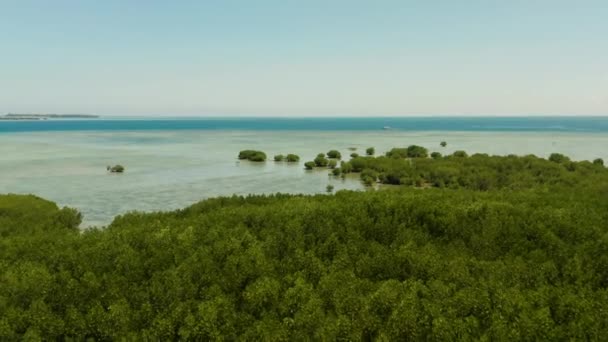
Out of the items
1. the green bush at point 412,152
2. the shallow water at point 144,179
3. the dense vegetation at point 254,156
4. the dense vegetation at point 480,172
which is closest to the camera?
the shallow water at point 144,179

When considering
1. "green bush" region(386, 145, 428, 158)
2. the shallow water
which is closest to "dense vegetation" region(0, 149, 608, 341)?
the shallow water

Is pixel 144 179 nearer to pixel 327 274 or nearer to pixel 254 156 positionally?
pixel 254 156

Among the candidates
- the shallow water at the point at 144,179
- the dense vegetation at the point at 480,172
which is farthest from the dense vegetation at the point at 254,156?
the dense vegetation at the point at 480,172

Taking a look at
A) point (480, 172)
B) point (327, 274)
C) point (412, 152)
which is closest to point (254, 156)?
point (412, 152)

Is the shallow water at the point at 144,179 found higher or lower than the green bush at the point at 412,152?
lower

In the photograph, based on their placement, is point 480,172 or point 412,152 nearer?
point 480,172

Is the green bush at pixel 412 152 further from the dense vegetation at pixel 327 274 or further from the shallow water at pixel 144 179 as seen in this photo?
the dense vegetation at pixel 327 274

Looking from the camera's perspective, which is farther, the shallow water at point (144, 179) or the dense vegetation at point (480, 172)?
the dense vegetation at point (480, 172)

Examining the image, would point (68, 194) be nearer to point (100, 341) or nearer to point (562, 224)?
Answer: point (100, 341)

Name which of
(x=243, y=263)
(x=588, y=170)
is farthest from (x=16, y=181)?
(x=588, y=170)

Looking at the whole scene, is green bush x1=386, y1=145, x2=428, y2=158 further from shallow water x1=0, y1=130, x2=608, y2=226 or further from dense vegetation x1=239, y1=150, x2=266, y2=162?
dense vegetation x1=239, y1=150, x2=266, y2=162
